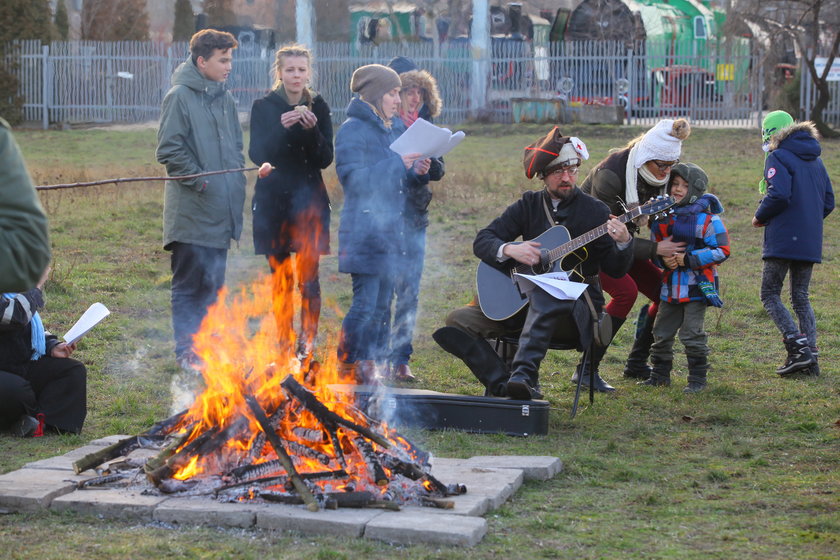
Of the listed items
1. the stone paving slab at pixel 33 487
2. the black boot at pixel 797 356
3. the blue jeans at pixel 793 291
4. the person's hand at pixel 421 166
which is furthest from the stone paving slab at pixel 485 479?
the blue jeans at pixel 793 291

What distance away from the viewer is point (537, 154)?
711cm

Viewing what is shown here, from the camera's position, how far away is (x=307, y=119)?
7.75 meters

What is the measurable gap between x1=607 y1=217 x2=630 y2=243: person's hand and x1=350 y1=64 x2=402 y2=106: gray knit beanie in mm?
1770

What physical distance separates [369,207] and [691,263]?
2.21 meters

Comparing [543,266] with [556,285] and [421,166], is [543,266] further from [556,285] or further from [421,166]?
[421,166]

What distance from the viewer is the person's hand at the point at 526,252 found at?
23.2ft

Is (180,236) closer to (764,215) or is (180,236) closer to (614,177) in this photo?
(614,177)

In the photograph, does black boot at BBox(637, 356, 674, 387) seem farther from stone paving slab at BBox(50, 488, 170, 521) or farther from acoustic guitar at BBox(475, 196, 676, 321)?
stone paving slab at BBox(50, 488, 170, 521)

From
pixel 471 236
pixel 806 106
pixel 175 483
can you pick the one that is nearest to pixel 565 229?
pixel 175 483

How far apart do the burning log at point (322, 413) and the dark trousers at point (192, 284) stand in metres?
2.69

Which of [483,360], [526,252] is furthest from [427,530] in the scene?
[526,252]

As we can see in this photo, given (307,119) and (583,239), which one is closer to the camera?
(583,239)

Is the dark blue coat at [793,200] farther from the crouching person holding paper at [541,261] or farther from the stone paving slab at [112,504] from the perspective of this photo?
the stone paving slab at [112,504]

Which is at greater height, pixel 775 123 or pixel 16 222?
pixel 775 123
